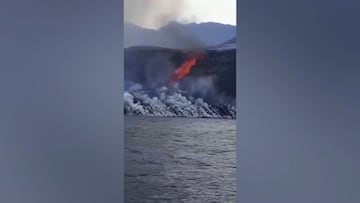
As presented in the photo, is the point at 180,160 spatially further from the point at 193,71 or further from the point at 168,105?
the point at 193,71

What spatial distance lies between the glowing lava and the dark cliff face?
0.02 m

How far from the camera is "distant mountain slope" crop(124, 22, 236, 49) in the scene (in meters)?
2.68

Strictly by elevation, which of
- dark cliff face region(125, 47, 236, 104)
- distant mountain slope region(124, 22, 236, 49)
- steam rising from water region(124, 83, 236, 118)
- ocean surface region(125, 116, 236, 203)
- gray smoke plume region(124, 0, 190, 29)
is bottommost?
ocean surface region(125, 116, 236, 203)

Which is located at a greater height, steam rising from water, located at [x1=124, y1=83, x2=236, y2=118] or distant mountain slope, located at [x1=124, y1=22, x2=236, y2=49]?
distant mountain slope, located at [x1=124, y1=22, x2=236, y2=49]

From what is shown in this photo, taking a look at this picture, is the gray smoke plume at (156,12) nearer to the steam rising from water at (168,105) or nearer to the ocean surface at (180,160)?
the steam rising from water at (168,105)

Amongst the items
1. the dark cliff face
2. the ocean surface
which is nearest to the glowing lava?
the dark cliff face

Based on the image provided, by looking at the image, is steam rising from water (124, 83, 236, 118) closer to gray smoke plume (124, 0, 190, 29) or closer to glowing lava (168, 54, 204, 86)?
glowing lava (168, 54, 204, 86)

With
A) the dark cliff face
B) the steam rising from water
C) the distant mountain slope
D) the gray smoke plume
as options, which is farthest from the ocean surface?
the gray smoke plume
